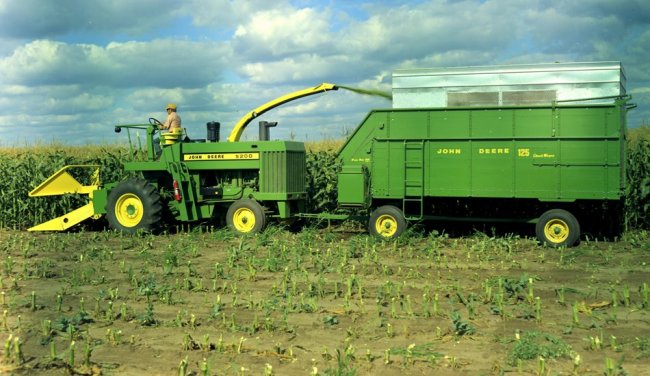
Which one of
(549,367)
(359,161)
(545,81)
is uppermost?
(545,81)

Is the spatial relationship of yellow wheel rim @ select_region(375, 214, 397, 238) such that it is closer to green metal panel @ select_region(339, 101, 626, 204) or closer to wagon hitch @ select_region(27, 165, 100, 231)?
green metal panel @ select_region(339, 101, 626, 204)

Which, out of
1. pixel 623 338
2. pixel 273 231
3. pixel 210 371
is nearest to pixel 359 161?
pixel 273 231

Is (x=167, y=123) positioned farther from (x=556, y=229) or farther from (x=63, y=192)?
(x=556, y=229)

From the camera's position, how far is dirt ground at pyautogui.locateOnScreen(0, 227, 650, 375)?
5684mm

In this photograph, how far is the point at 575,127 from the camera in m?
12.5

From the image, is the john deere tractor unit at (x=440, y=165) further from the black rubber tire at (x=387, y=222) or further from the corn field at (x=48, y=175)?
the corn field at (x=48, y=175)

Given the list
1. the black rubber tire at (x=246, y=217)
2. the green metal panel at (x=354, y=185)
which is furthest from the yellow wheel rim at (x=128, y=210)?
the green metal panel at (x=354, y=185)

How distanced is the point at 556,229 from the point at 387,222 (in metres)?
3.09

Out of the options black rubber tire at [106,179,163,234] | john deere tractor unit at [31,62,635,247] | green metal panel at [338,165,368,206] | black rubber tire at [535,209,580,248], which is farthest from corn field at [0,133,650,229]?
black rubber tire at [535,209,580,248]

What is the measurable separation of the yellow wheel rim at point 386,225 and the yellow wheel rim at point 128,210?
16.1ft

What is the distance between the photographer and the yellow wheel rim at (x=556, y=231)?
41.3 feet

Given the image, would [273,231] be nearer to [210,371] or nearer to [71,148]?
[210,371]

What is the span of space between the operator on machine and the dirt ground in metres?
3.47

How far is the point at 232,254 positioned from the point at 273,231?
3.06 meters
